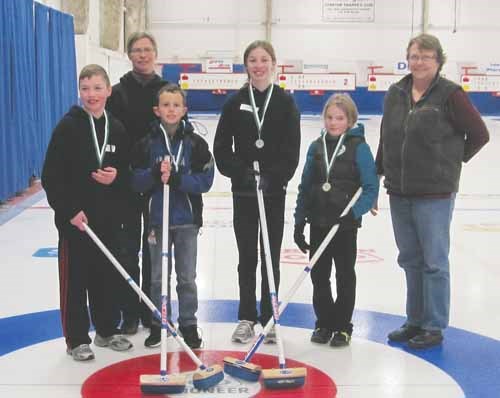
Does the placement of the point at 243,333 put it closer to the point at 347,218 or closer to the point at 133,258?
the point at 133,258

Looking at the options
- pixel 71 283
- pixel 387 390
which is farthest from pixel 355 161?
pixel 71 283

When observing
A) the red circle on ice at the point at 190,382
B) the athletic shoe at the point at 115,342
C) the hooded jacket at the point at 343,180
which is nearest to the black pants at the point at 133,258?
the athletic shoe at the point at 115,342

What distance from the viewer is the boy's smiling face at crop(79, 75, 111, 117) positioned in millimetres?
3809

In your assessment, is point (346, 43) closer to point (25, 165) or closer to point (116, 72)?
point (116, 72)

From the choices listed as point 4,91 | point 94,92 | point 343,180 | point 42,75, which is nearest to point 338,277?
point 343,180

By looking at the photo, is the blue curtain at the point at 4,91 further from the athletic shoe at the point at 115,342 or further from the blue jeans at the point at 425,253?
the blue jeans at the point at 425,253

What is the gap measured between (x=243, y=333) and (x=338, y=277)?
589 mm

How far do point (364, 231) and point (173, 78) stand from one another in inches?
737

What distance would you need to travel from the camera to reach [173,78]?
83.3ft

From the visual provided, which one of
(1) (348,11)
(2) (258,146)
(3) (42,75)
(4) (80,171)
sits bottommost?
(4) (80,171)

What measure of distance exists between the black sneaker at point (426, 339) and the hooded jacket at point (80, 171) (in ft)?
5.57

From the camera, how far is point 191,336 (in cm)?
405

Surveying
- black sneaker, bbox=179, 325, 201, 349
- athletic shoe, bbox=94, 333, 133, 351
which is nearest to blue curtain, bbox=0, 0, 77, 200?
athletic shoe, bbox=94, 333, 133, 351

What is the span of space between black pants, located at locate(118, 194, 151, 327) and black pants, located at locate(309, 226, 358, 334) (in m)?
0.91
